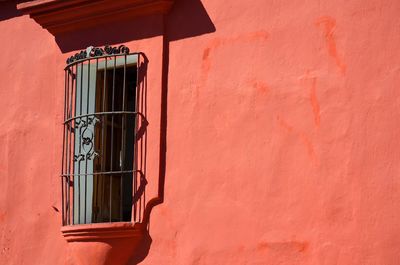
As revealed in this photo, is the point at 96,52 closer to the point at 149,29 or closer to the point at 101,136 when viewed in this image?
the point at 149,29

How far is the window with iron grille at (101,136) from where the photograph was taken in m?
8.48

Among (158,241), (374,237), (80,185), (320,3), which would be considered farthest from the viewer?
(80,185)

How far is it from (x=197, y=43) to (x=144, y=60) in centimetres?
58

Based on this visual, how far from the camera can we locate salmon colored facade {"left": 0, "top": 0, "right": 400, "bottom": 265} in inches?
278

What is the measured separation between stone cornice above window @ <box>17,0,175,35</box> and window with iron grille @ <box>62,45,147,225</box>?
1.08 ft

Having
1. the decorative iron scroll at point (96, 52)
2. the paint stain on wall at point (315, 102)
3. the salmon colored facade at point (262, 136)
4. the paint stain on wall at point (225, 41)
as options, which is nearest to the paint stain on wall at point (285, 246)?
the salmon colored facade at point (262, 136)

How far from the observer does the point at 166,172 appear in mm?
8102

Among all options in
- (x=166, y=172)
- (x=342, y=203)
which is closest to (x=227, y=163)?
(x=166, y=172)

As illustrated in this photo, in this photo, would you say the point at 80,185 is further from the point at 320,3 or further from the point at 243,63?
the point at 320,3

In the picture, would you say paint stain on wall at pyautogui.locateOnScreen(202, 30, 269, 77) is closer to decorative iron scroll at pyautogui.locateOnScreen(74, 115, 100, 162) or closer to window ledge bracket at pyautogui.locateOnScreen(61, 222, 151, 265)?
decorative iron scroll at pyautogui.locateOnScreen(74, 115, 100, 162)

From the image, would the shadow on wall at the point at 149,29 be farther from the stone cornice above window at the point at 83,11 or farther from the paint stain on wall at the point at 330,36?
the paint stain on wall at the point at 330,36

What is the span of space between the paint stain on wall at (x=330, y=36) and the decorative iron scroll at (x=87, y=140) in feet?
7.79

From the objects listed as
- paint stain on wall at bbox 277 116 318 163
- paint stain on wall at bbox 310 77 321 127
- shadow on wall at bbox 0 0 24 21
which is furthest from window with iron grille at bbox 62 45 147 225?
paint stain on wall at bbox 310 77 321 127

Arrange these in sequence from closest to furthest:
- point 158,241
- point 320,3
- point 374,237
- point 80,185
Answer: point 374,237
point 320,3
point 158,241
point 80,185
